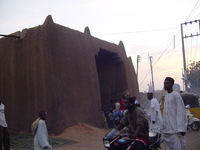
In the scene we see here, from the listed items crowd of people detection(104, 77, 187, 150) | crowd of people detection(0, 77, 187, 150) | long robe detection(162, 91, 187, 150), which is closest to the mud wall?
crowd of people detection(0, 77, 187, 150)

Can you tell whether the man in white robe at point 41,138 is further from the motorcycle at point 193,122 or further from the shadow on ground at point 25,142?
the motorcycle at point 193,122

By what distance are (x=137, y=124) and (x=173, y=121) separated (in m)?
0.71

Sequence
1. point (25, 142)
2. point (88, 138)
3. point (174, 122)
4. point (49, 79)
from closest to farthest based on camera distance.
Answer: point (174, 122)
point (25, 142)
point (88, 138)
point (49, 79)

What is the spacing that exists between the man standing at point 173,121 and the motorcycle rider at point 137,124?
0.42 meters

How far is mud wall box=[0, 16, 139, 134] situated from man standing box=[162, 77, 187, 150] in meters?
7.42

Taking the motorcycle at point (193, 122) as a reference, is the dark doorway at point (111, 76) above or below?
above

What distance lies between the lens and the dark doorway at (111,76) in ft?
65.7

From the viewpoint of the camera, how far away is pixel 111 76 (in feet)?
67.8

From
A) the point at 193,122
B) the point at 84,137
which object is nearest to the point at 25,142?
the point at 84,137

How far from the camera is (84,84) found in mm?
14656


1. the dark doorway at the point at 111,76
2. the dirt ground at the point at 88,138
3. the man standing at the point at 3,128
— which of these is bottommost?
the dirt ground at the point at 88,138

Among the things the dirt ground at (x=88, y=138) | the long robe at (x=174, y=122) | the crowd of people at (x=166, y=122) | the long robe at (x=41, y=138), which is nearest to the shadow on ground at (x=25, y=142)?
the dirt ground at (x=88, y=138)

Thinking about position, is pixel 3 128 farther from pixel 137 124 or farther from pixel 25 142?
pixel 137 124

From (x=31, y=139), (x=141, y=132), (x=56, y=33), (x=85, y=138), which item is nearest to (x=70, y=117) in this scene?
(x=85, y=138)
